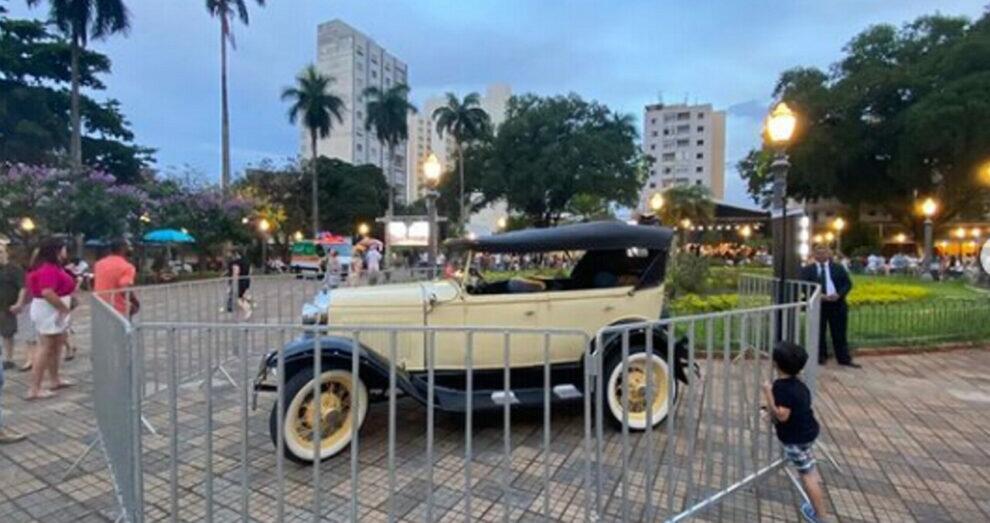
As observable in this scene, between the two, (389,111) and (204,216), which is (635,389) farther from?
(389,111)

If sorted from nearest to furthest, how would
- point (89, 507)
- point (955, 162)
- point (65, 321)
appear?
point (89, 507), point (65, 321), point (955, 162)

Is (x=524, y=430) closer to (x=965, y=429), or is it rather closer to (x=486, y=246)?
(x=486, y=246)

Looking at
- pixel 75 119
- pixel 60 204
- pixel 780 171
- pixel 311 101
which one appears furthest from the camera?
pixel 311 101

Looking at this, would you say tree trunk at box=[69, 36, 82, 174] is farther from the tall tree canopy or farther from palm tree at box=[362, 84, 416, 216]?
the tall tree canopy

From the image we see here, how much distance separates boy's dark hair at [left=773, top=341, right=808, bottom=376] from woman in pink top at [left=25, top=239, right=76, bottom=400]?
20.9ft

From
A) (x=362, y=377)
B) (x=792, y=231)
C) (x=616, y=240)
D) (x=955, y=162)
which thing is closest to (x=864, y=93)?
(x=955, y=162)

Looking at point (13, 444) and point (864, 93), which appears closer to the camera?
point (13, 444)

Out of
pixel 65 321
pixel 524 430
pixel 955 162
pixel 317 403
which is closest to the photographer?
pixel 317 403

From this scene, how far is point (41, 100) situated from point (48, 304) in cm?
3287

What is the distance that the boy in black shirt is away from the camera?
321cm

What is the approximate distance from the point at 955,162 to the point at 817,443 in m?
33.9

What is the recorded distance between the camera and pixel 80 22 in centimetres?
2500

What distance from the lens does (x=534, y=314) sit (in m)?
5.00

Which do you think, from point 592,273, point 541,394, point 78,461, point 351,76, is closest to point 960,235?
point 592,273
